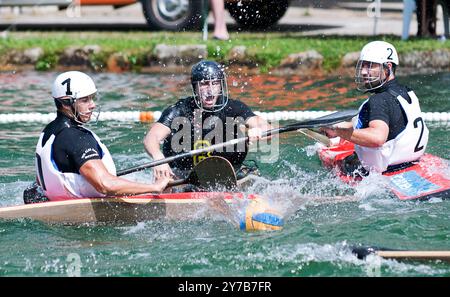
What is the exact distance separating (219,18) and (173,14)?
1699 mm

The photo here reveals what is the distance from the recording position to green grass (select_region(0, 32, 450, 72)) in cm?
1413

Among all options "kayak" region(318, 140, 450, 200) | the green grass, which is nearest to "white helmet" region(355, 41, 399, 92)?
"kayak" region(318, 140, 450, 200)

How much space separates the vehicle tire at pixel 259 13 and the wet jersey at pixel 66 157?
993 centimetres

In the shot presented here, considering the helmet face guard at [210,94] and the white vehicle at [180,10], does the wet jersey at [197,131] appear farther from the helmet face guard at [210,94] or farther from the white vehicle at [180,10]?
the white vehicle at [180,10]

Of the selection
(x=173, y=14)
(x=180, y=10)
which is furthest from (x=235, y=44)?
(x=173, y=14)

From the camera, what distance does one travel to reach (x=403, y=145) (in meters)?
8.50

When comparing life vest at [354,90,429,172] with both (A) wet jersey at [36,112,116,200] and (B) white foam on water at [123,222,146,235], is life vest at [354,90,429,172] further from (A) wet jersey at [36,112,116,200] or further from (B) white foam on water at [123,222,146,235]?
(A) wet jersey at [36,112,116,200]

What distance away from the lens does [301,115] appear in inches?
447

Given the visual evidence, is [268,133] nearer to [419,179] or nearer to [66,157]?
[419,179]

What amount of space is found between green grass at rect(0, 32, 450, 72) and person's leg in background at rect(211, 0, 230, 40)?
0.68 ft

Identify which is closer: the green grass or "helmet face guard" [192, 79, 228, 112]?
"helmet face guard" [192, 79, 228, 112]

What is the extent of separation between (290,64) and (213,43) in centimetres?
127

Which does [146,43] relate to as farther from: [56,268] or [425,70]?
[56,268]

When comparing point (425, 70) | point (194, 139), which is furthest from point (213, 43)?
point (194, 139)
